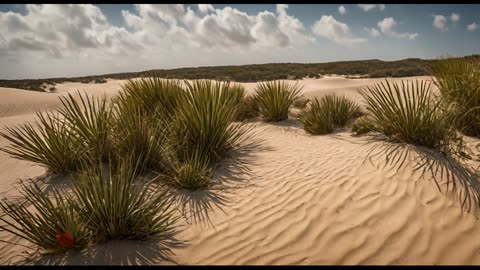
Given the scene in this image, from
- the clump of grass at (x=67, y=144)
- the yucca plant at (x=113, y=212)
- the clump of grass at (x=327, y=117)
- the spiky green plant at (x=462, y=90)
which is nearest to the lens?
the yucca plant at (x=113, y=212)

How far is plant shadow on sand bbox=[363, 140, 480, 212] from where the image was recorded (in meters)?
3.15

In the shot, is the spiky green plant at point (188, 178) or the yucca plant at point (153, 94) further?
the yucca plant at point (153, 94)

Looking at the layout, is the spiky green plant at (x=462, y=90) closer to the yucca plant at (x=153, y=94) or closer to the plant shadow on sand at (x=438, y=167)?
the plant shadow on sand at (x=438, y=167)

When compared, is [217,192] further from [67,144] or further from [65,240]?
[67,144]

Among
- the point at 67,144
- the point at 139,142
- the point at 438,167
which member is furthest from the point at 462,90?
the point at 67,144

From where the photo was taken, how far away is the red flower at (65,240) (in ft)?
8.11

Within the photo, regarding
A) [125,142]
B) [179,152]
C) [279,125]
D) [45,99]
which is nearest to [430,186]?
[179,152]

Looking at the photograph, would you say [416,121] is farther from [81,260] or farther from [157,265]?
[81,260]

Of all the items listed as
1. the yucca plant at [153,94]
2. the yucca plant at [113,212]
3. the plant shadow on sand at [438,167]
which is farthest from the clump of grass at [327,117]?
the yucca plant at [113,212]

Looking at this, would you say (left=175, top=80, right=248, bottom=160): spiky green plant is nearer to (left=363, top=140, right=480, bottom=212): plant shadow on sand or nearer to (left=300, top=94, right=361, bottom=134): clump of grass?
(left=363, top=140, right=480, bottom=212): plant shadow on sand

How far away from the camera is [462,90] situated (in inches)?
199

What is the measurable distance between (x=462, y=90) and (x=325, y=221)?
416cm

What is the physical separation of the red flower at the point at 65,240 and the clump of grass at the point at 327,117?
557 cm

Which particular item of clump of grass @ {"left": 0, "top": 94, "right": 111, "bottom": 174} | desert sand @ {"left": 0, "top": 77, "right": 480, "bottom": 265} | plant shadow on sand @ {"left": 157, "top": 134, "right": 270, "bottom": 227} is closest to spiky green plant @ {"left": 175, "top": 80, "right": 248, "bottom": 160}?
plant shadow on sand @ {"left": 157, "top": 134, "right": 270, "bottom": 227}
